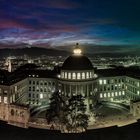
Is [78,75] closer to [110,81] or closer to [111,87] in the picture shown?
[110,81]

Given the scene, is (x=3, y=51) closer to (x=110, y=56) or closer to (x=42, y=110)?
(x=110, y=56)

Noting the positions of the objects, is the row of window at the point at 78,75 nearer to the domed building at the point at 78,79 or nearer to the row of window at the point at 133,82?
the domed building at the point at 78,79

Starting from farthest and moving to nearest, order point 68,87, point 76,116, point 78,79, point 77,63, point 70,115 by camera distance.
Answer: point 68,87, point 77,63, point 78,79, point 70,115, point 76,116

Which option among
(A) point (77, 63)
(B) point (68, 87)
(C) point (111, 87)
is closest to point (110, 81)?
(C) point (111, 87)

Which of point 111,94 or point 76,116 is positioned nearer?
point 76,116

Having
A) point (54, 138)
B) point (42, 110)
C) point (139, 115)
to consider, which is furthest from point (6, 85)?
point (54, 138)

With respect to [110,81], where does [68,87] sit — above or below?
below

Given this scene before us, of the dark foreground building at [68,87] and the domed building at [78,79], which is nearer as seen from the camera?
the dark foreground building at [68,87]

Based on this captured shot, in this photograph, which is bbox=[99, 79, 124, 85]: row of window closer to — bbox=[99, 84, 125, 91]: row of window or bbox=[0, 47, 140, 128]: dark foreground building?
bbox=[0, 47, 140, 128]: dark foreground building

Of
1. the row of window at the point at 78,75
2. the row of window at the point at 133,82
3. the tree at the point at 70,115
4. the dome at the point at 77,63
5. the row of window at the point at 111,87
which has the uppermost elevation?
the dome at the point at 77,63

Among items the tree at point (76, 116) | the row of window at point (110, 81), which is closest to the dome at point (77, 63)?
the row of window at point (110, 81)
